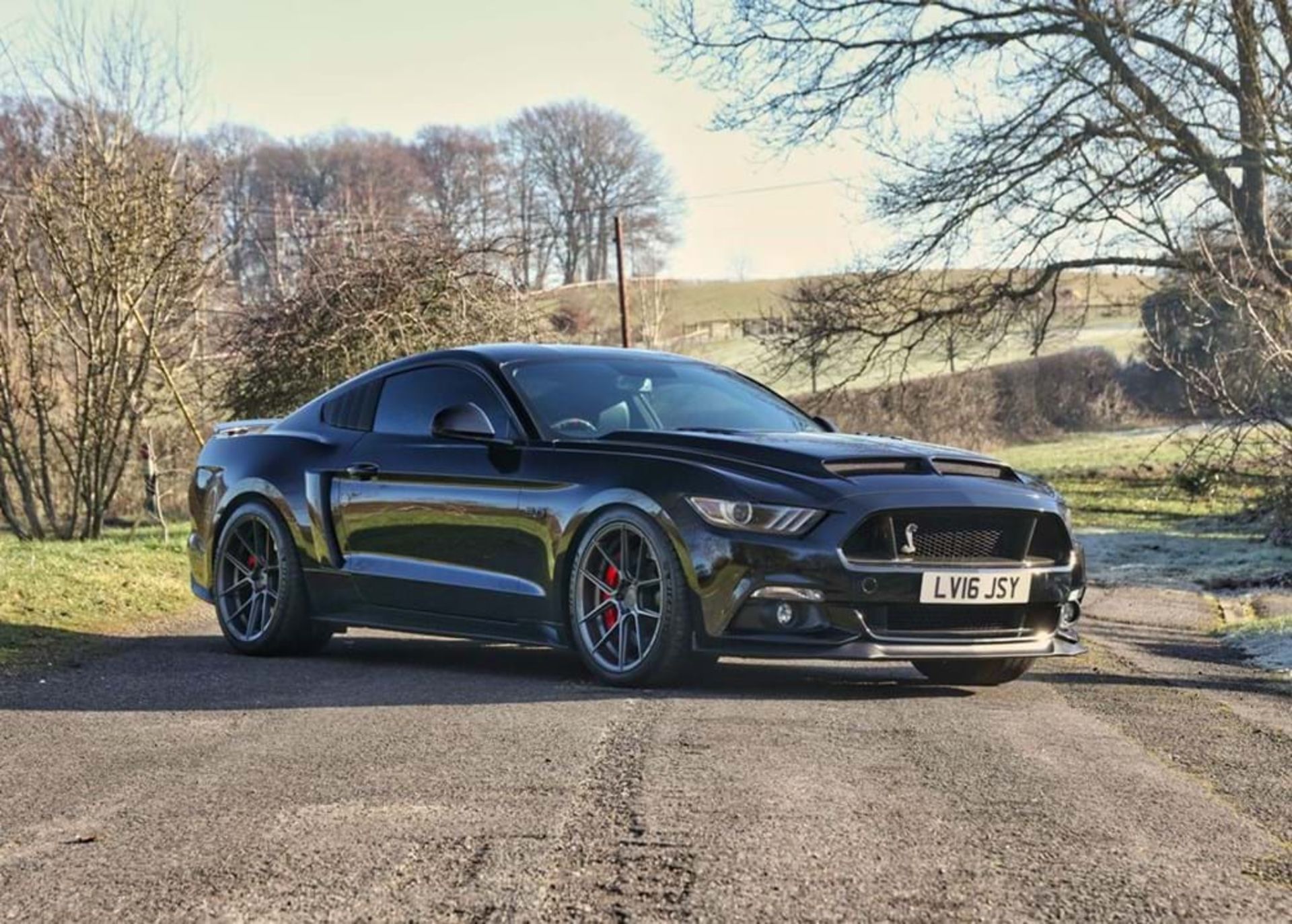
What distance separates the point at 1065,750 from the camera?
5.59 meters

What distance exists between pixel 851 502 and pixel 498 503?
1761 millimetres

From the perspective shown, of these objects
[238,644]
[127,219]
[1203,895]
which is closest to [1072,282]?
[127,219]

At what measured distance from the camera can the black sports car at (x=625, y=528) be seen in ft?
21.7

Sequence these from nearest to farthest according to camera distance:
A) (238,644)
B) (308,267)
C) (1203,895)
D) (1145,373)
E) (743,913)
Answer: (743,913) → (1203,895) → (238,644) → (308,267) → (1145,373)

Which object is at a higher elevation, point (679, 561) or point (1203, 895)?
point (679, 561)

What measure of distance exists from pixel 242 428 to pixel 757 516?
12.7ft

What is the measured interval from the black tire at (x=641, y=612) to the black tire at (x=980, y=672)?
1241 millimetres

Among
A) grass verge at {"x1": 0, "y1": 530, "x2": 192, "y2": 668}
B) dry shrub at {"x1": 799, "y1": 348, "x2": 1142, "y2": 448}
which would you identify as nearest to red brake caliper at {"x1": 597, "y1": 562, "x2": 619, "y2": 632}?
grass verge at {"x1": 0, "y1": 530, "x2": 192, "y2": 668}

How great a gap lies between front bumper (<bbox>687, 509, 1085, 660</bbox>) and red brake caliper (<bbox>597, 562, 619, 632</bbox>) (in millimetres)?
446

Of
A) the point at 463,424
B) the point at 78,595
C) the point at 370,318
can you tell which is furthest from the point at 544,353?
the point at 370,318

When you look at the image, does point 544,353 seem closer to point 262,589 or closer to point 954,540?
point 262,589

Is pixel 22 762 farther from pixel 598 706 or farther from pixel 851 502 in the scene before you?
pixel 851 502

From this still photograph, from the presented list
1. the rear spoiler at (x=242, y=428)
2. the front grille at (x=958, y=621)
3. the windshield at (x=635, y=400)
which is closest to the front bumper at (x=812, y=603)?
the front grille at (x=958, y=621)

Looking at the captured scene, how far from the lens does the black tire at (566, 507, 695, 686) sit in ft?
22.0
